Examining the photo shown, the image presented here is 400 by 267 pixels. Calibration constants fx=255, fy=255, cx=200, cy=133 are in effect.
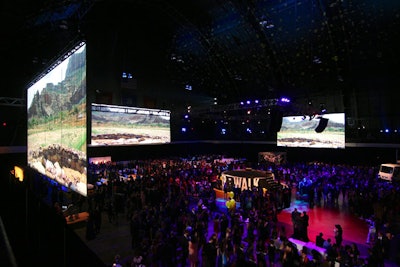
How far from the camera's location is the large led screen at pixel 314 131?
21922 mm

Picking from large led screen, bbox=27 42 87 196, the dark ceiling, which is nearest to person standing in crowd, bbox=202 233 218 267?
large led screen, bbox=27 42 87 196

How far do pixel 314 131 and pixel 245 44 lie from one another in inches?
410

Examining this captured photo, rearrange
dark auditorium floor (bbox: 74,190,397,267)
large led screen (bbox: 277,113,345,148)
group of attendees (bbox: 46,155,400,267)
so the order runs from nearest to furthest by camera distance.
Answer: group of attendees (bbox: 46,155,400,267) → dark auditorium floor (bbox: 74,190,397,267) → large led screen (bbox: 277,113,345,148)

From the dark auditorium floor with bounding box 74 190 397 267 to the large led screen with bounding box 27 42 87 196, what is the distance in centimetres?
214

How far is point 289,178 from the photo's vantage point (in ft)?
63.7

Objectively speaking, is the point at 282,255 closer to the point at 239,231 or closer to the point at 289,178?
the point at 239,231

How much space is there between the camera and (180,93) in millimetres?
33125

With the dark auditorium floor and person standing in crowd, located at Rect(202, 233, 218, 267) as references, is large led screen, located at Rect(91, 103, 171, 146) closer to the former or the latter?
the dark auditorium floor

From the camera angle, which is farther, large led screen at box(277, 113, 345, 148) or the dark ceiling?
large led screen at box(277, 113, 345, 148)

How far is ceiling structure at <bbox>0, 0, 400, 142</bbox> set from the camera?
16.7 metres

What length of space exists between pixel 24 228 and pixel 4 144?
52.2 feet

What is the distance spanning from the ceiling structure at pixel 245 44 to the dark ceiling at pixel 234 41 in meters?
0.08

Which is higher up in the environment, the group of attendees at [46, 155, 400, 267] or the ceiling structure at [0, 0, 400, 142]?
the ceiling structure at [0, 0, 400, 142]

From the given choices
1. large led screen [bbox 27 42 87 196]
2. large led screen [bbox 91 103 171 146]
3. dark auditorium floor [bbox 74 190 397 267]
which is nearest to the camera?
large led screen [bbox 27 42 87 196]
